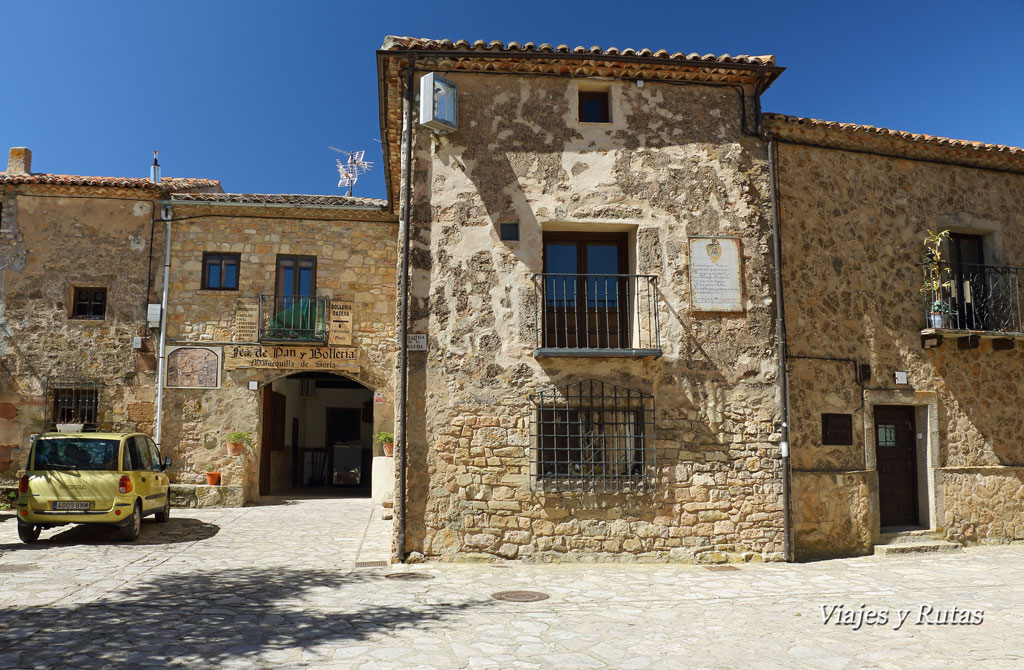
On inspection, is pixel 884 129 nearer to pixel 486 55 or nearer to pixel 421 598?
pixel 486 55

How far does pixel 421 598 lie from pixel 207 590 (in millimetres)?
2130

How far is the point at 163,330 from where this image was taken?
15.6 meters

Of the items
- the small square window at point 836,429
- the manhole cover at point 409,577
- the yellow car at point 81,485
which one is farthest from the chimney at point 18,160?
the small square window at point 836,429

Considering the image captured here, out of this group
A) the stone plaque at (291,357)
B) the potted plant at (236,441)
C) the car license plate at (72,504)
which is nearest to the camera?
the car license plate at (72,504)

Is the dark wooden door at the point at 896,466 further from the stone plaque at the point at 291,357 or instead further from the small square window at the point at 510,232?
Result: the stone plaque at the point at 291,357

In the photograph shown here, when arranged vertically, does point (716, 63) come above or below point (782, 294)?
above

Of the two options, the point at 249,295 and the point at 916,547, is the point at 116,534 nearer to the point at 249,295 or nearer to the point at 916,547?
the point at 249,295

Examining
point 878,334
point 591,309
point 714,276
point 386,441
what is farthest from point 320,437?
point 878,334

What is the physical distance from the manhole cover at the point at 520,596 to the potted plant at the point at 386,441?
787 centimetres

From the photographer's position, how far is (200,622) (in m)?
6.18

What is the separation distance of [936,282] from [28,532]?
1289 cm

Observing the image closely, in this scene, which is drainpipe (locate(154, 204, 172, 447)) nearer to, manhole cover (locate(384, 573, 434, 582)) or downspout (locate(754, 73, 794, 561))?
manhole cover (locate(384, 573, 434, 582))

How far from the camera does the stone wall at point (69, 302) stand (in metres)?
15.4

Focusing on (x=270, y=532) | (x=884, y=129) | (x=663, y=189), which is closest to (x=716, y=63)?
(x=663, y=189)
